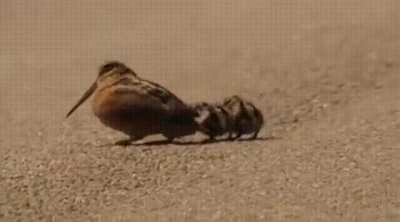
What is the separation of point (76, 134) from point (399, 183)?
3.31 m

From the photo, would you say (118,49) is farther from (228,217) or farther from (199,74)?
(228,217)

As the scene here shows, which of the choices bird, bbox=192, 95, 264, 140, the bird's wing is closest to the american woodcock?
the bird's wing

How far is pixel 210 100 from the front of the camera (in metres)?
11.9

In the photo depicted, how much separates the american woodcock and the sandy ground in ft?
0.76

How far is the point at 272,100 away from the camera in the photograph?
11.8 m

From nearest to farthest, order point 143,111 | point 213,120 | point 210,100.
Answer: point 143,111 < point 213,120 < point 210,100

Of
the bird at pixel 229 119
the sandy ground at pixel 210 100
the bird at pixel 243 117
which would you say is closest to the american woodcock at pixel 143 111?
the bird at pixel 229 119

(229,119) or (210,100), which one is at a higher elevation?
(229,119)

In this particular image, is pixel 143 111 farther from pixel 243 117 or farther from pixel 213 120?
pixel 243 117

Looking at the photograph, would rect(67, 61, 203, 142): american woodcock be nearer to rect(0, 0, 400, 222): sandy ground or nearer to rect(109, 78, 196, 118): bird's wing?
rect(109, 78, 196, 118): bird's wing

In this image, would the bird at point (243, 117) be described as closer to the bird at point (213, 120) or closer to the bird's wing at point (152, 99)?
the bird at point (213, 120)

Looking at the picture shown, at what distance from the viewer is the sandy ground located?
7621 millimetres

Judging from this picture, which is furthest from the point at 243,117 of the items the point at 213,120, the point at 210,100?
the point at 210,100

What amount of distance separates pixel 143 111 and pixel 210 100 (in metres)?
2.69
